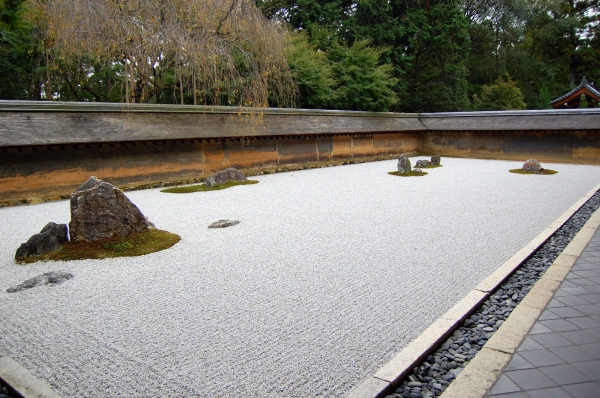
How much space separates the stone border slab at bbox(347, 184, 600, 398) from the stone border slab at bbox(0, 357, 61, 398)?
5.50 feet

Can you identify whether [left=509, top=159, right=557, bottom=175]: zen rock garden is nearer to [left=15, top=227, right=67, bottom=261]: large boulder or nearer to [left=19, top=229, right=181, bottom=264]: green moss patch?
[left=19, top=229, right=181, bottom=264]: green moss patch

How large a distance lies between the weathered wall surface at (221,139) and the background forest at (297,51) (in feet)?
3.22

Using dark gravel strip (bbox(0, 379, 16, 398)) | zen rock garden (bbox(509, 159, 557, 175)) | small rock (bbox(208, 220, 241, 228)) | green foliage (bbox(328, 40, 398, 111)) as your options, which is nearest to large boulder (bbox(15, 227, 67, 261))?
small rock (bbox(208, 220, 241, 228))

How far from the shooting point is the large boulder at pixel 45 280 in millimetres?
3715

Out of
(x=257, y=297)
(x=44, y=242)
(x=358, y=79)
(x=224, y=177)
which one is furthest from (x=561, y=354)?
(x=358, y=79)

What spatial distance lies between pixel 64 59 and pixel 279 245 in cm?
802

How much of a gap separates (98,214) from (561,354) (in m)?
4.76

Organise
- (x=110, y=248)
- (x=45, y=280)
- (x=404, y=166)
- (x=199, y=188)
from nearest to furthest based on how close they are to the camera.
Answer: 1. (x=45, y=280)
2. (x=110, y=248)
3. (x=199, y=188)
4. (x=404, y=166)

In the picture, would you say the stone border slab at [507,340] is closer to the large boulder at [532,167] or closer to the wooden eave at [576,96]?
the large boulder at [532,167]

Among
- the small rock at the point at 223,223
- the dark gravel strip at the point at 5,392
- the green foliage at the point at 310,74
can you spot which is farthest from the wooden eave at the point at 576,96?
the dark gravel strip at the point at 5,392

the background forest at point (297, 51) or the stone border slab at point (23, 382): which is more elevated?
the background forest at point (297, 51)

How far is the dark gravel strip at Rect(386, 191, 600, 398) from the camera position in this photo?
226 cm

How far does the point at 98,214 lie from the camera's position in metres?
4.81

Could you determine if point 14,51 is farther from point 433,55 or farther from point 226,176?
point 433,55
